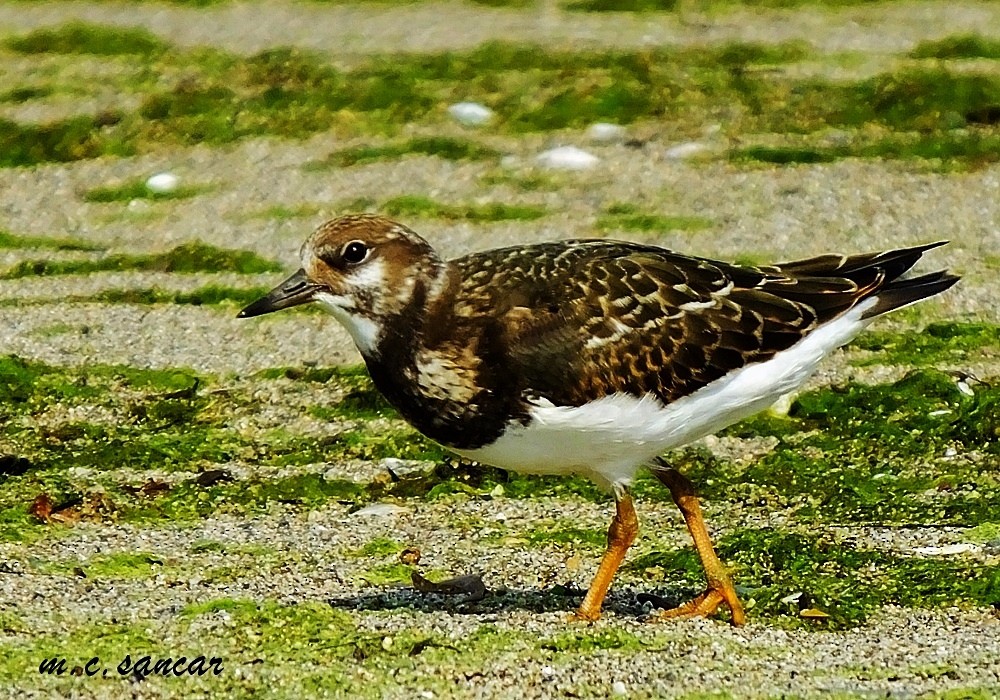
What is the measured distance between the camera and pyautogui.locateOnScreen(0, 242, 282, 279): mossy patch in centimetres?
886

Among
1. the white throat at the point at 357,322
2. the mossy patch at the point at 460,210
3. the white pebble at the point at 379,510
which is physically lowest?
the mossy patch at the point at 460,210

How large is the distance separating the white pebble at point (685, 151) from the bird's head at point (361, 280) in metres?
5.27

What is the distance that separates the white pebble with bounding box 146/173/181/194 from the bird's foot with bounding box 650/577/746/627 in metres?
5.67

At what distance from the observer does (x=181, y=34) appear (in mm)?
12695

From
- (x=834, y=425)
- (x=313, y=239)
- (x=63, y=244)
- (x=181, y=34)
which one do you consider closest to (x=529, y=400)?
(x=313, y=239)

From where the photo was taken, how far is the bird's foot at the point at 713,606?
203 inches

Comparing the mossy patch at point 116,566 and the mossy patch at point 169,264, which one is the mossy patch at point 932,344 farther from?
the mossy patch at point 116,566

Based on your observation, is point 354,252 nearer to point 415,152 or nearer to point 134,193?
point 134,193

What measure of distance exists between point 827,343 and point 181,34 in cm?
840

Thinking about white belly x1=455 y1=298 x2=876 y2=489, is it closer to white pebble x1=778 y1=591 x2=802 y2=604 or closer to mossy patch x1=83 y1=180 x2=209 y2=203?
white pebble x1=778 y1=591 x2=802 y2=604

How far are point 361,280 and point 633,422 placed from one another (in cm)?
95

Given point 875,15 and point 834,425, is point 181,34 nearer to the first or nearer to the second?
point 875,15

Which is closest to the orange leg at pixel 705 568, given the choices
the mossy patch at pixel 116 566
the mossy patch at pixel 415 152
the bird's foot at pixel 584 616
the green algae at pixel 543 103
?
the bird's foot at pixel 584 616

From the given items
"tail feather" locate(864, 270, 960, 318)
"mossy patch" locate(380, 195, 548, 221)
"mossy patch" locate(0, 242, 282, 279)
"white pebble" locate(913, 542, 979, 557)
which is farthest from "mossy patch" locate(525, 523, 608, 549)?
"mossy patch" locate(380, 195, 548, 221)
